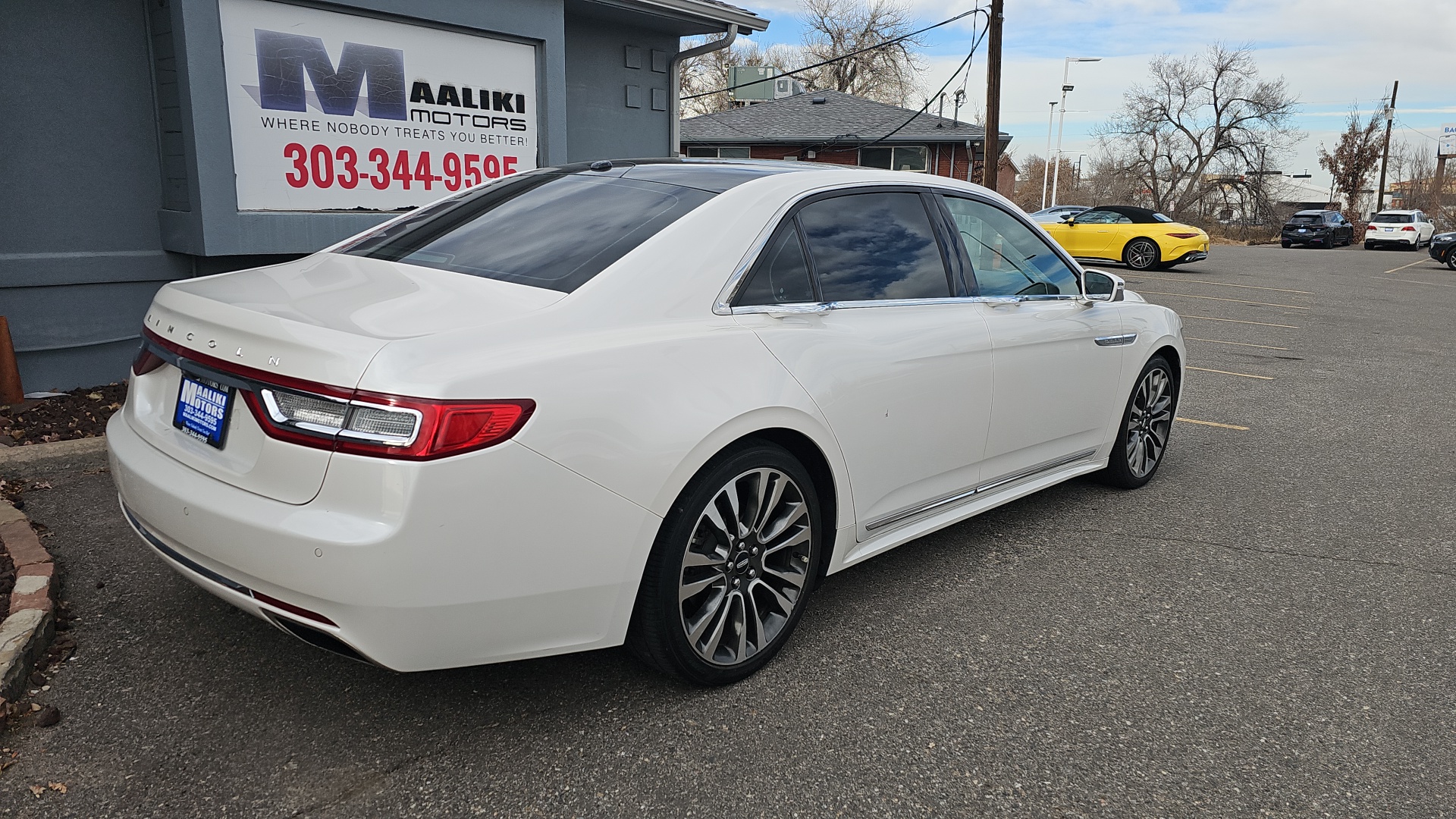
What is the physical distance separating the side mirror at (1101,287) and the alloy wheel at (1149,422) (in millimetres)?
502

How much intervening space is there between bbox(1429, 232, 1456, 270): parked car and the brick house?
1256 centimetres

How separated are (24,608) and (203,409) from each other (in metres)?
1.23

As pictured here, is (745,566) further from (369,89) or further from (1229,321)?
(1229,321)

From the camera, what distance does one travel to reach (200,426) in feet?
8.37

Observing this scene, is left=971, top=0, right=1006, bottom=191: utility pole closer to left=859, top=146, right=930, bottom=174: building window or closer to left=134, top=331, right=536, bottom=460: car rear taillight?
left=859, top=146, right=930, bottom=174: building window

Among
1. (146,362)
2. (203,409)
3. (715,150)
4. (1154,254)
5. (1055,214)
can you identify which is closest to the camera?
(203,409)

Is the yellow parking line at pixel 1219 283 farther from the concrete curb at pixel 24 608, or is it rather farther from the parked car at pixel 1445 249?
the concrete curb at pixel 24 608

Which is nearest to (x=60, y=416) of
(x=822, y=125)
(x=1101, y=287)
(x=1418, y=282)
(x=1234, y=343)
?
(x=1101, y=287)

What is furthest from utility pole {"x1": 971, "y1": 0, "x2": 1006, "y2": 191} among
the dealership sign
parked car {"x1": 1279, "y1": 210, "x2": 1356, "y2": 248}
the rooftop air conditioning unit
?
parked car {"x1": 1279, "y1": 210, "x2": 1356, "y2": 248}

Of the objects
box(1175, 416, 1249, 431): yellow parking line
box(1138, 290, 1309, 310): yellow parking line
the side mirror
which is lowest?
box(1175, 416, 1249, 431): yellow parking line

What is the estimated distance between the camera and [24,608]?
10.3 feet

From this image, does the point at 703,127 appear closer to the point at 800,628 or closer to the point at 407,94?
the point at 407,94

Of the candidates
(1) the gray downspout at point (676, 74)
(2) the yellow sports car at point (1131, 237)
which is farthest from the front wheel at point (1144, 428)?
(2) the yellow sports car at point (1131, 237)

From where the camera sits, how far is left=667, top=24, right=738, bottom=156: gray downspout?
34.2 feet
